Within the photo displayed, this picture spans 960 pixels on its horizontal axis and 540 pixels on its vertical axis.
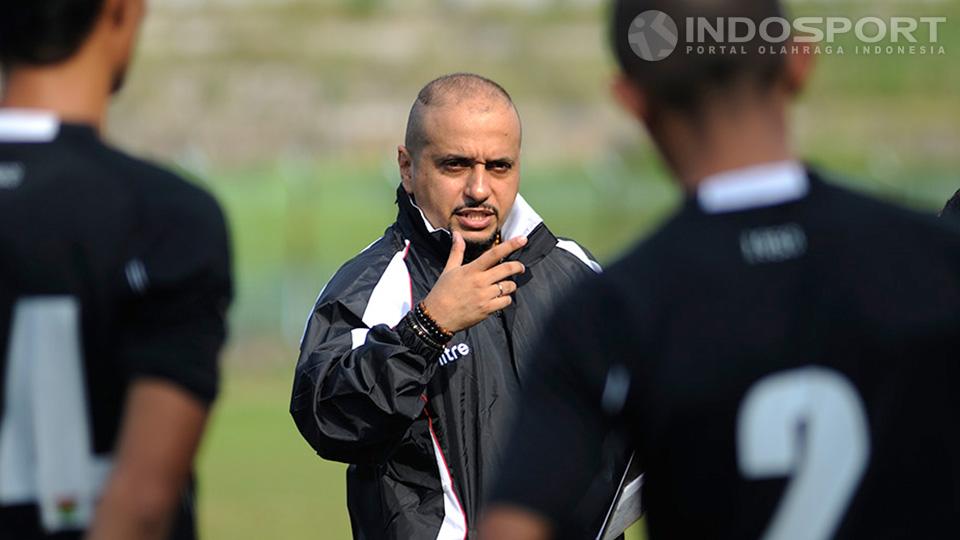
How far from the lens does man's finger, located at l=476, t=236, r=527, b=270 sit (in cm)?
470

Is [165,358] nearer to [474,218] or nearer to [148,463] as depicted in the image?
[148,463]

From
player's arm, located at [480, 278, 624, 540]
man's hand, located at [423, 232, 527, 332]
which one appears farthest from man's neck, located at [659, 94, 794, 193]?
man's hand, located at [423, 232, 527, 332]

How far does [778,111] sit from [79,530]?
4.66 feet

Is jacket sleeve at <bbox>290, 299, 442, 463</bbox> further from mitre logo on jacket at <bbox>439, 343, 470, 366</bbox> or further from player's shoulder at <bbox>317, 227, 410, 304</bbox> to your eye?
player's shoulder at <bbox>317, 227, 410, 304</bbox>

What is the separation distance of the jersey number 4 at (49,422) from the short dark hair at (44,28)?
0.43m

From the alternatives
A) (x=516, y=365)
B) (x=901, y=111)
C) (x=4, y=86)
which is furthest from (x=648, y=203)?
(x=4, y=86)

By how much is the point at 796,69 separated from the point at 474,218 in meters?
2.39

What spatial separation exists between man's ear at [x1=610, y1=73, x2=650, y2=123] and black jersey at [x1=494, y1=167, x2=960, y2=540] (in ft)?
0.60

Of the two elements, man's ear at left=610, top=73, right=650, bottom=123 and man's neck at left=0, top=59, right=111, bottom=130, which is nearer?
man's ear at left=610, top=73, right=650, bottom=123

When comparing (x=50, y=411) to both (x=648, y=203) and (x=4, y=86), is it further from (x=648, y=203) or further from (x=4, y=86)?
(x=648, y=203)

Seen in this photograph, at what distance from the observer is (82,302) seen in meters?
2.94

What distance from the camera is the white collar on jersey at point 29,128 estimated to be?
9.75 ft

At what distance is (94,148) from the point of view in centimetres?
301

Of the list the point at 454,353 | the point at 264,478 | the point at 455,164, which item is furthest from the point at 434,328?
the point at 264,478
